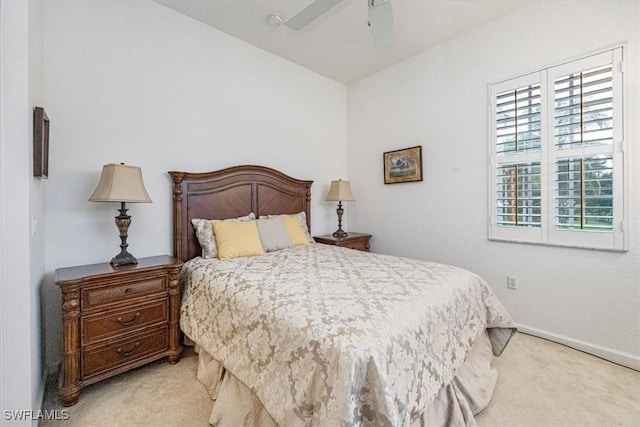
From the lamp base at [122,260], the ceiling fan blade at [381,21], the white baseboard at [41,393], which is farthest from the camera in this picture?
the lamp base at [122,260]

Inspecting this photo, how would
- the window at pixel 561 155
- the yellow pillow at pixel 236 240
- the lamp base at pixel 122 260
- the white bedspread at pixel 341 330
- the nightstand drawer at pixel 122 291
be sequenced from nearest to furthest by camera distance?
the white bedspread at pixel 341 330 < the nightstand drawer at pixel 122 291 < the lamp base at pixel 122 260 < the window at pixel 561 155 < the yellow pillow at pixel 236 240

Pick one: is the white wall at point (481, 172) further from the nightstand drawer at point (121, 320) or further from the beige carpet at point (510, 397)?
the nightstand drawer at point (121, 320)

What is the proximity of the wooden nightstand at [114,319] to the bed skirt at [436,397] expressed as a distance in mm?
431

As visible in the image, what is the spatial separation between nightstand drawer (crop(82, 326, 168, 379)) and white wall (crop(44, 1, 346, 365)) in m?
0.55

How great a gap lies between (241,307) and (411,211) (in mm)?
2570

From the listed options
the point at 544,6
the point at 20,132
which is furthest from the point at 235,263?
the point at 544,6

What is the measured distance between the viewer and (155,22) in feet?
8.48

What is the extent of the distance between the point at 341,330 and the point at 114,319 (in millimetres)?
1659

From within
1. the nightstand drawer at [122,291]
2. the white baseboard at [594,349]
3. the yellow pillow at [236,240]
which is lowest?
the white baseboard at [594,349]

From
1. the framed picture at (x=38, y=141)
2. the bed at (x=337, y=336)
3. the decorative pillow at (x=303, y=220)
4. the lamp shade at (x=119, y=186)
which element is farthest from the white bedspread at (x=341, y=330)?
the framed picture at (x=38, y=141)

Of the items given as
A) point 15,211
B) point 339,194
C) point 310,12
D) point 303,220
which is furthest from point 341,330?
point 339,194

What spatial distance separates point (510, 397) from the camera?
70.9 inches

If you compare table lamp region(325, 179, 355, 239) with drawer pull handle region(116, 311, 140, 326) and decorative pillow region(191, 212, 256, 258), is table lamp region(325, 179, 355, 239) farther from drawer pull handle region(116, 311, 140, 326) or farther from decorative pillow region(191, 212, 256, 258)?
drawer pull handle region(116, 311, 140, 326)

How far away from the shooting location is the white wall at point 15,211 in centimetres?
132
